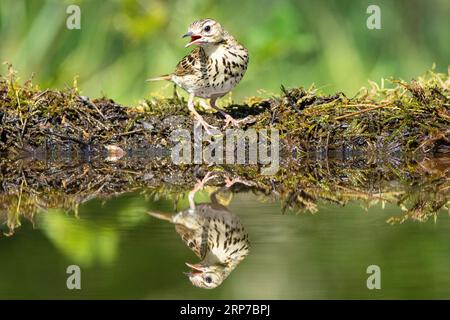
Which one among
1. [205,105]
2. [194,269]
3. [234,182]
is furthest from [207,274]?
[205,105]

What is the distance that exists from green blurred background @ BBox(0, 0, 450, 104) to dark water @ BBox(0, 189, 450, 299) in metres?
3.80

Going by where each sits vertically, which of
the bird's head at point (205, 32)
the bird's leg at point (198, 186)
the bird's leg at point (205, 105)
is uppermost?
the bird's head at point (205, 32)

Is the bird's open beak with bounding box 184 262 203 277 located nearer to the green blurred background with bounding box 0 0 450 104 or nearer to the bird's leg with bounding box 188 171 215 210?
the bird's leg with bounding box 188 171 215 210

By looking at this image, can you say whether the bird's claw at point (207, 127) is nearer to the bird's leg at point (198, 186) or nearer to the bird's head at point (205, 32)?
the bird's head at point (205, 32)

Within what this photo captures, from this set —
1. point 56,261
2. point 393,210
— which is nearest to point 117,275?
point 56,261

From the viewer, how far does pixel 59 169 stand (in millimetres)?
6270

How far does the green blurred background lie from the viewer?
864 centimetres

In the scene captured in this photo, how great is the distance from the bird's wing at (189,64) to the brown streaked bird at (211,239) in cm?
229

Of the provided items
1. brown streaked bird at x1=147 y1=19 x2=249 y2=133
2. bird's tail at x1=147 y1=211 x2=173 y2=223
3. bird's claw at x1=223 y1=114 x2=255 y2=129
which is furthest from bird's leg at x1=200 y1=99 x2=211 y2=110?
bird's tail at x1=147 y1=211 x2=173 y2=223

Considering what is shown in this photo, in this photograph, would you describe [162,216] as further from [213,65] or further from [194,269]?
[213,65]

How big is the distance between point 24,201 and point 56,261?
1.44 metres

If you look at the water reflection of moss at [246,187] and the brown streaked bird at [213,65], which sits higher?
the brown streaked bird at [213,65]

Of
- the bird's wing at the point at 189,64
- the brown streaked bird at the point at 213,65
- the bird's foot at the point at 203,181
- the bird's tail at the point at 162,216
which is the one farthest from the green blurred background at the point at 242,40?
the bird's tail at the point at 162,216

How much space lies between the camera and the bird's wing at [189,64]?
7.10 meters
